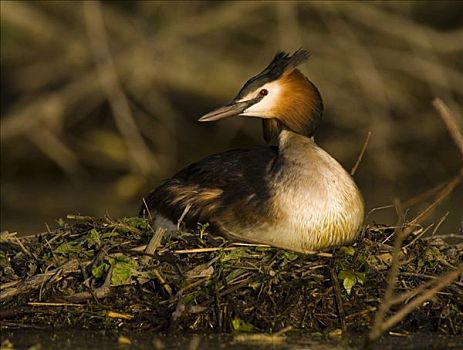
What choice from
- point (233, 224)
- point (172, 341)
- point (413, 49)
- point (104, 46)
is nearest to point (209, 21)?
point (104, 46)

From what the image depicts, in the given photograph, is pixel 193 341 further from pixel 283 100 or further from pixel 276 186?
pixel 283 100

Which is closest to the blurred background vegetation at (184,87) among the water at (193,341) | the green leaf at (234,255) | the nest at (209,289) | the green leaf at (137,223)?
the green leaf at (137,223)

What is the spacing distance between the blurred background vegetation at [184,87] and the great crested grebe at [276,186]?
4473mm

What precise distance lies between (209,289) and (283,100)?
1400 mm

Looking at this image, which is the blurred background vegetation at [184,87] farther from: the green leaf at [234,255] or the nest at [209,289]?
the green leaf at [234,255]

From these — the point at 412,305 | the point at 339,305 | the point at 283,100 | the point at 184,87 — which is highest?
the point at 283,100

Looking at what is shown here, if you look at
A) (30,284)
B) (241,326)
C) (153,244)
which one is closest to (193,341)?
(241,326)

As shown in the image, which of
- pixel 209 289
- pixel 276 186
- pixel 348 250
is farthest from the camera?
pixel 276 186

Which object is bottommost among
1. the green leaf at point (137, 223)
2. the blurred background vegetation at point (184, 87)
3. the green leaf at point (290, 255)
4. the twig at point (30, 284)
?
the blurred background vegetation at point (184, 87)

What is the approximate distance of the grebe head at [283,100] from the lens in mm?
6629

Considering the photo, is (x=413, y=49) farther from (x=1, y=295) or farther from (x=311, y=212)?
(x=1, y=295)

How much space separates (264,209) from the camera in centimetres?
612

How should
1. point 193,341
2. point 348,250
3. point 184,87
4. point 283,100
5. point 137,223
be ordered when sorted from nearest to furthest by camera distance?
1. point 193,341
2. point 348,250
3. point 137,223
4. point 283,100
5. point 184,87

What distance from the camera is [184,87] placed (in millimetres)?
13766
